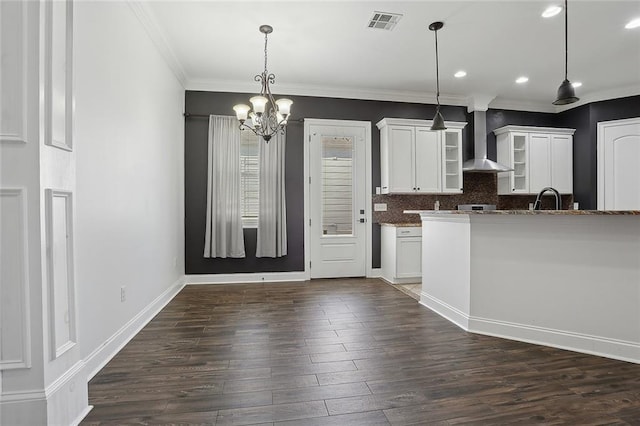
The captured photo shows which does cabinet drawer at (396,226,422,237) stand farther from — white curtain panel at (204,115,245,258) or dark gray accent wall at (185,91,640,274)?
white curtain panel at (204,115,245,258)

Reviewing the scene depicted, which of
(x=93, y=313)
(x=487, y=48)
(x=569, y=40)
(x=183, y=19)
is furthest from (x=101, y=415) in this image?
(x=569, y=40)

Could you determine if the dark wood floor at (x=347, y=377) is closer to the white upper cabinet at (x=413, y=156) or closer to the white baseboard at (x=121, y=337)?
the white baseboard at (x=121, y=337)

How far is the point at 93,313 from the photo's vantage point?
2107 mm

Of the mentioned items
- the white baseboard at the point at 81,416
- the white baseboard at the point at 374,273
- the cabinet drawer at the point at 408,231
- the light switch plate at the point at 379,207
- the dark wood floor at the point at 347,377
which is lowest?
the dark wood floor at the point at 347,377

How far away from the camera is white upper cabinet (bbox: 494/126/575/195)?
5465 millimetres

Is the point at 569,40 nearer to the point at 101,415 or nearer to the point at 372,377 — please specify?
the point at 372,377

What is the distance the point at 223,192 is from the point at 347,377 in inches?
134

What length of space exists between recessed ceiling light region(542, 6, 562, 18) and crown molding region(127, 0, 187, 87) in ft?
13.0

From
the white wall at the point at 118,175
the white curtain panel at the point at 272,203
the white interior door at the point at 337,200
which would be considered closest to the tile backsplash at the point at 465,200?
the white interior door at the point at 337,200

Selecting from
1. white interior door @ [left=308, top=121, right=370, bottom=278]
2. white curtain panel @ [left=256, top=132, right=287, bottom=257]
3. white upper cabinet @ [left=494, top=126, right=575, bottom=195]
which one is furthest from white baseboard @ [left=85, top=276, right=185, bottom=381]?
white upper cabinet @ [left=494, top=126, right=575, bottom=195]

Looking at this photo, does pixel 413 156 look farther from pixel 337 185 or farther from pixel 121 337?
pixel 121 337

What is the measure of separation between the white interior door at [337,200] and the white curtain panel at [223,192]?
1.15 m

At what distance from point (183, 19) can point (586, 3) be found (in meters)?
4.01

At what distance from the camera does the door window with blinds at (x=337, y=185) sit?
5023 millimetres
